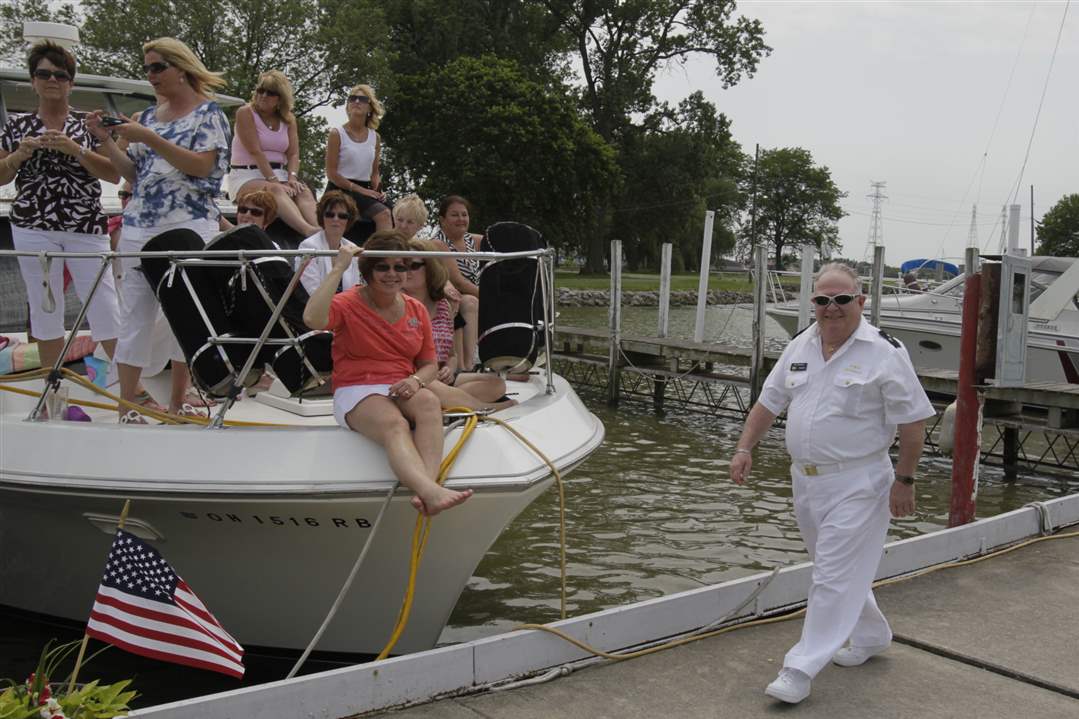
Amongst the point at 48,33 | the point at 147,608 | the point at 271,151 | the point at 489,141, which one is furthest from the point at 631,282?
the point at 147,608

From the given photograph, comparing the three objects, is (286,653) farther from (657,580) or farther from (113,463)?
(657,580)

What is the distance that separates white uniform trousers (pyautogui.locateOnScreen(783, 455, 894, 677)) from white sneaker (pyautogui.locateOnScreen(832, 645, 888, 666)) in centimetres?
34

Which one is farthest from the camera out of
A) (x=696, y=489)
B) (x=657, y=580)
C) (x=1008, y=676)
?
(x=696, y=489)

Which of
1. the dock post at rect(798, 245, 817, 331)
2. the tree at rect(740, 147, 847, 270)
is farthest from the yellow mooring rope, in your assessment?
the tree at rect(740, 147, 847, 270)

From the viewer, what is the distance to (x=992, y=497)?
11.6m

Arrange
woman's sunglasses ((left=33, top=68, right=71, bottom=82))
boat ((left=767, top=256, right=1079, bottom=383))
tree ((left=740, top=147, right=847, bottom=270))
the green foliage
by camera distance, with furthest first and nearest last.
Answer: tree ((left=740, top=147, right=847, bottom=270))
the green foliage
boat ((left=767, top=256, right=1079, bottom=383))
woman's sunglasses ((left=33, top=68, right=71, bottom=82))

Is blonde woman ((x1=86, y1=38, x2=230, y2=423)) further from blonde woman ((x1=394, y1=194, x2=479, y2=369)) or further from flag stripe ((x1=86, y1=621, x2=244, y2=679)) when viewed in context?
flag stripe ((x1=86, y1=621, x2=244, y2=679))

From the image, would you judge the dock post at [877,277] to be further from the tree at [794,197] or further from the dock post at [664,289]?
the tree at [794,197]

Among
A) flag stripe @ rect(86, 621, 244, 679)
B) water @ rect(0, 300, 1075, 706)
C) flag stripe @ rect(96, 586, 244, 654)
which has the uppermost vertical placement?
flag stripe @ rect(96, 586, 244, 654)

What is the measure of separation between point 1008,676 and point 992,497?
26.1 ft

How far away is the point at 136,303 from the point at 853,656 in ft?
Answer: 12.1

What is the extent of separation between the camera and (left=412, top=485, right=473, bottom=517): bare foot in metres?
4.18

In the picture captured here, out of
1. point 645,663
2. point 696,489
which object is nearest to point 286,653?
point 645,663

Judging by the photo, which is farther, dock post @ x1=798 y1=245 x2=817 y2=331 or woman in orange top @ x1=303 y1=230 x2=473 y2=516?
dock post @ x1=798 y1=245 x2=817 y2=331
